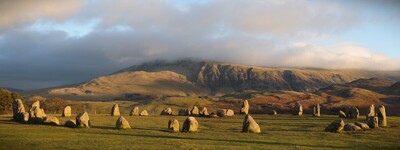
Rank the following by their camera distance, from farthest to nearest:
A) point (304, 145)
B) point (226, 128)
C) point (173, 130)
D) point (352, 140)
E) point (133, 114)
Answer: point (133, 114)
point (226, 128)
point (173, 130)
point (352, 140)
point (304, 145)

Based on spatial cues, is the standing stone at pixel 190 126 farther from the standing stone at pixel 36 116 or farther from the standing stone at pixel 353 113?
the standing stone at pixel 353 113

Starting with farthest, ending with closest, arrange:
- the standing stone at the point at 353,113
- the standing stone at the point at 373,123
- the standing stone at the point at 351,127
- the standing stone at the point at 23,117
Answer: the standing stone at the point at 353,113 < the standing stone at the point at 23,117 < the standing stone at the point at 373,123 < the standing stone at the point at 351,127

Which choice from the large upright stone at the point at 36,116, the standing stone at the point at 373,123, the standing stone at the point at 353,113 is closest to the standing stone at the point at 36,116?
the large upright stone at the point at 36,116

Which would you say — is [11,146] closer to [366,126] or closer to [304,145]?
[304,145]

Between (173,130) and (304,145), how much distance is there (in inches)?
745

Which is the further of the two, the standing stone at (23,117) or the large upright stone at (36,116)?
the standing stone at (23,117)

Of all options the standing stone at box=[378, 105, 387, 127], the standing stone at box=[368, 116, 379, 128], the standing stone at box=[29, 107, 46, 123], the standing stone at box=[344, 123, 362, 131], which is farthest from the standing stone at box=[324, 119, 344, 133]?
the standing stone at box=[29, 107, 46, 123]

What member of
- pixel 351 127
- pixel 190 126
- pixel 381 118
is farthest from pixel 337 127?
pixel 190 126

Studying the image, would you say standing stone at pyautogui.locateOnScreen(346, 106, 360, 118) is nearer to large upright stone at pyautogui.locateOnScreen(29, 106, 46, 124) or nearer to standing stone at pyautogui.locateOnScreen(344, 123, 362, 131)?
standing stone at pyautogui.locateOnScreen(344, 123, 362, 131)

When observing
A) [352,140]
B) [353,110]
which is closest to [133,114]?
[353,110]

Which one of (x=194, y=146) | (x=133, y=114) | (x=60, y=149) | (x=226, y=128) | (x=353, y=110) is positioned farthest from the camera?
(x=133, y=114)

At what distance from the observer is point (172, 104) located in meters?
173

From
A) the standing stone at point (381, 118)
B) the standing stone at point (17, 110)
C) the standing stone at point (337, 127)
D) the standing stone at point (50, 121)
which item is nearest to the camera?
the standing stone at point (337, 127)

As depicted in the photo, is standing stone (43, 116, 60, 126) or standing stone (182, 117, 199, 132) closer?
standing stone (182, 117, 199, 132)
